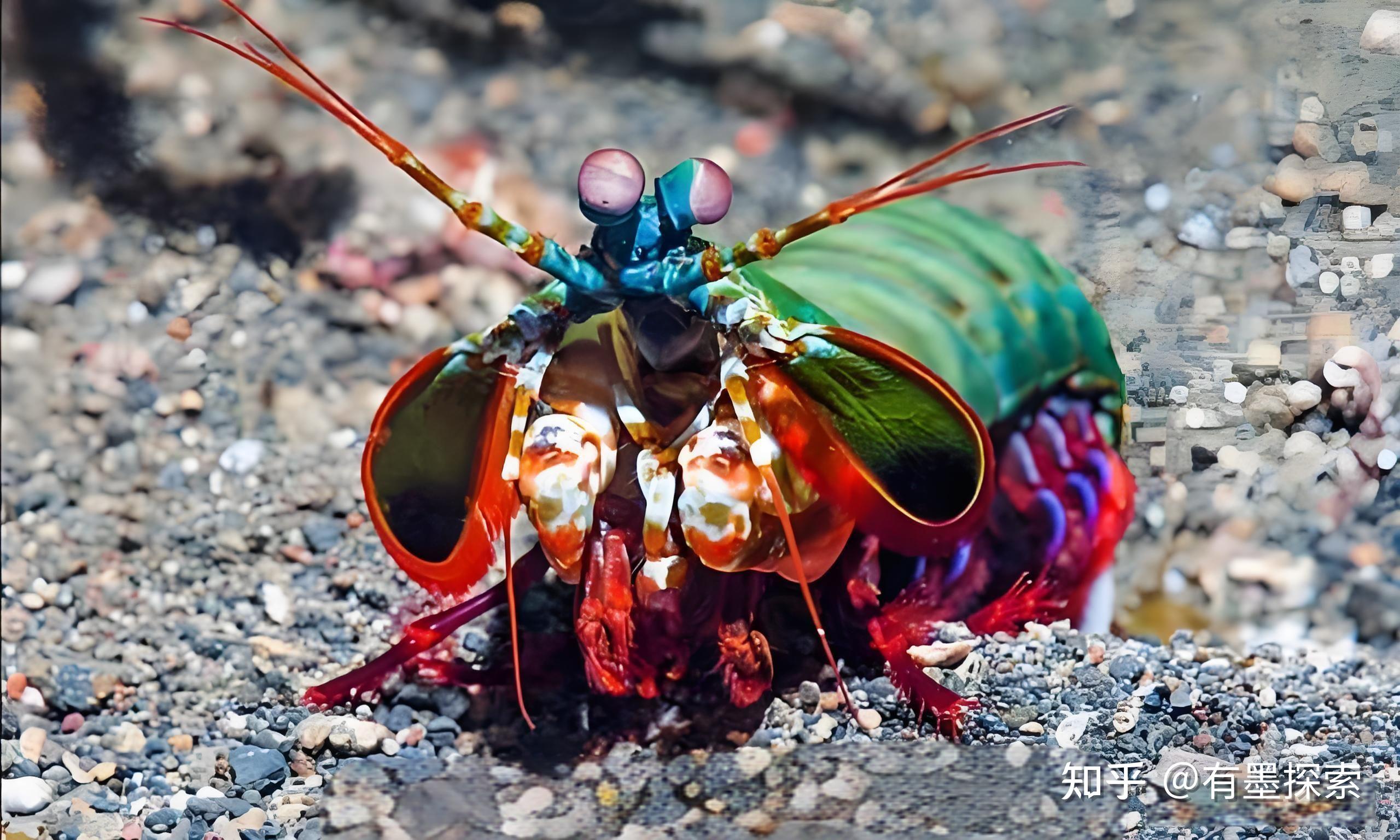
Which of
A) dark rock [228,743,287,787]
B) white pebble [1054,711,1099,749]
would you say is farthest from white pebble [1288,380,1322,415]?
dark rock [228,743,287,787]

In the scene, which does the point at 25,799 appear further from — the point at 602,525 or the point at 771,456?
the point at 771,456

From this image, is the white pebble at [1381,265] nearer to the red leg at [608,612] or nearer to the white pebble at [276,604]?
the red leg at [608,612]

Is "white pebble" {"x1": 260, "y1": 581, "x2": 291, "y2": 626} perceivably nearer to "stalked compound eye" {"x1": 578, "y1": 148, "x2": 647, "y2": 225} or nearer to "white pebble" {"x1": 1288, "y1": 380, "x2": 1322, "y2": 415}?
"stalked compound eye" {"x1": 578, "y1": 148, "x2": 647, "y2": 225}

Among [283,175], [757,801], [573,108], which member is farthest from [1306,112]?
[283,175]

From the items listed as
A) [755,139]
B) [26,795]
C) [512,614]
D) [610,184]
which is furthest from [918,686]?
[755,139]

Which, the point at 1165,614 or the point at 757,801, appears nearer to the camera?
the point at 757,801

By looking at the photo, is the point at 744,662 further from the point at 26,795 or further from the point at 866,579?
the point at 26,795
